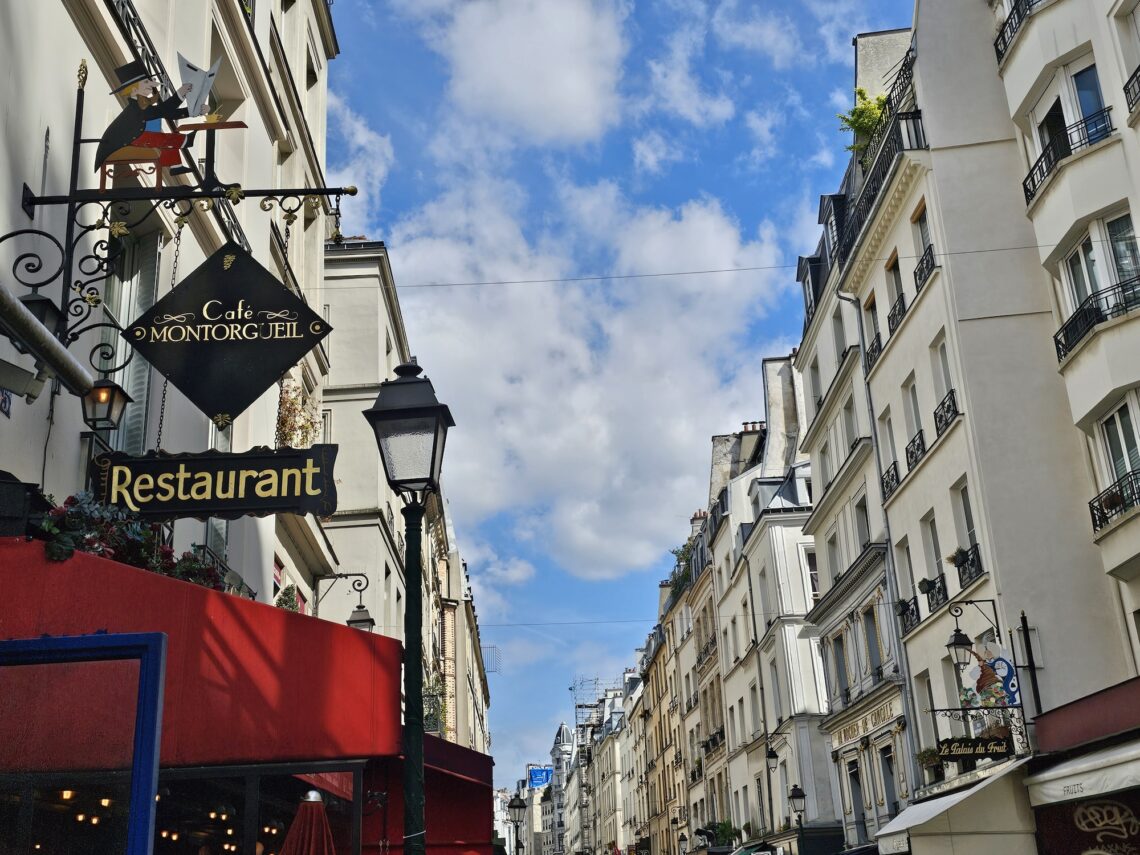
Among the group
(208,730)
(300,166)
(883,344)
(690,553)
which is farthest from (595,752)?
(208,730)

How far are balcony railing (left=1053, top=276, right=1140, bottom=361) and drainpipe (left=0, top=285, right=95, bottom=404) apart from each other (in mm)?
14517

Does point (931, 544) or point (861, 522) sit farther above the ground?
point (861, 522)

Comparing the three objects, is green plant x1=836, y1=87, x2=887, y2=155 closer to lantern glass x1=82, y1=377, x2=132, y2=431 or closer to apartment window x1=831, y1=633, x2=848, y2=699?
apartment window x1=831, y1=633, x2=848, y2=699

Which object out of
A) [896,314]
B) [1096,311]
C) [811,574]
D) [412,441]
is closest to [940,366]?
[896,314]

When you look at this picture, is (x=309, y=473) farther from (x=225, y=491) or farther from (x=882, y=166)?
(x=882, y=166)

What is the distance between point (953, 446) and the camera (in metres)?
20.2

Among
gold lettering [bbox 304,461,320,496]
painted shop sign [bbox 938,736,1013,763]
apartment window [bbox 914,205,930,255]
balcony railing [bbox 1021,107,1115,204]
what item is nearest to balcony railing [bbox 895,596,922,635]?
painted shop sign [bbox 938,736,1013,763]

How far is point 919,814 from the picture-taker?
1894cm

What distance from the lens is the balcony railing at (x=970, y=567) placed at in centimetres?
1916

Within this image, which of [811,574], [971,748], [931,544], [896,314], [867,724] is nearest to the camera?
[971,748]

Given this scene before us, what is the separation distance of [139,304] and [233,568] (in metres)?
3.47

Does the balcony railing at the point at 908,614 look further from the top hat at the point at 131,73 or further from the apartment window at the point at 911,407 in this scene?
the top hat at the point at 131,73

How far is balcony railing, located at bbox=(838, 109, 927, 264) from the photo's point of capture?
71.6 ft

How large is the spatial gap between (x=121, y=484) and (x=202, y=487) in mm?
507
